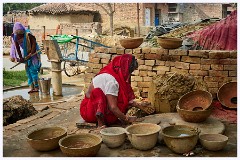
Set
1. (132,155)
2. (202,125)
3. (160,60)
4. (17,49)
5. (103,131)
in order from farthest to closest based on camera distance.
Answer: (17,49), (160,60), (202,125), (103,131), (132,155)

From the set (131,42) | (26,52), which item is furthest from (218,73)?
(26,52)

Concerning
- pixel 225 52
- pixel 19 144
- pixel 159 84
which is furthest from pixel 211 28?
pixel 19 144

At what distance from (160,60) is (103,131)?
7.77 ft

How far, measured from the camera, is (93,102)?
412 centimetres

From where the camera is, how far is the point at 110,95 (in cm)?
394

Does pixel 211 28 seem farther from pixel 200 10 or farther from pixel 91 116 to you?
pixel 200 10

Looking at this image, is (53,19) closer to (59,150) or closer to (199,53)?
(199,53)

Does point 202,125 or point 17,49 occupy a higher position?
point 17,49

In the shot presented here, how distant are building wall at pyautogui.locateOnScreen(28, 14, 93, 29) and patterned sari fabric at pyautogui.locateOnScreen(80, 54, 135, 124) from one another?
722 inches

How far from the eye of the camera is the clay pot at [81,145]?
10.7 ft

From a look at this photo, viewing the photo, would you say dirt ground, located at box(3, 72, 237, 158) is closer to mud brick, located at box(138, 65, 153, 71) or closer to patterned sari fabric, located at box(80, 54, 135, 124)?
patterned sari fabric, located at box(80, 54, 135, 124)

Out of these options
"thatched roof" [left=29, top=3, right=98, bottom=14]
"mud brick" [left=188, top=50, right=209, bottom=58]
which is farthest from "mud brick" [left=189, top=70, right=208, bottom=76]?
"thatched roof" [left=29, top=3, right=98, bottom=14]

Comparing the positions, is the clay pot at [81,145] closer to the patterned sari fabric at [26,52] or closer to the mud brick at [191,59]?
the mud brick at [191,59]

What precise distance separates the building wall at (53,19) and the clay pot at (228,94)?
17957mm
